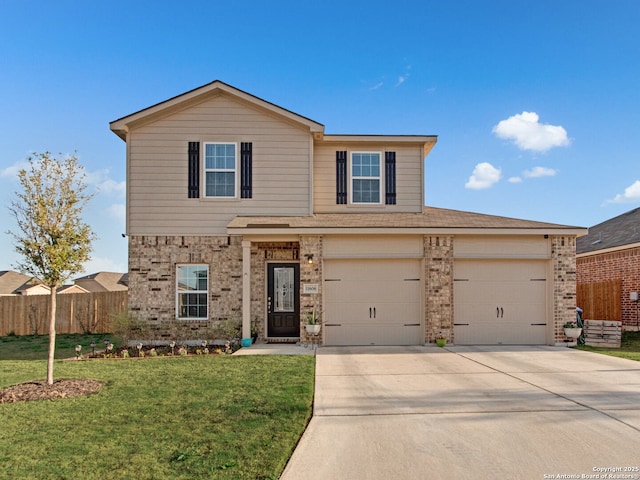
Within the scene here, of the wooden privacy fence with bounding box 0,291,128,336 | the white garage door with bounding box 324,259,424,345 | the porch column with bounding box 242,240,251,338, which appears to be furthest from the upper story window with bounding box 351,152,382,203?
the wooden privacy fence with bounding box 0,291,128,336

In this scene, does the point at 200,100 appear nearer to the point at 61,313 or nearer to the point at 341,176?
the point at 341,176

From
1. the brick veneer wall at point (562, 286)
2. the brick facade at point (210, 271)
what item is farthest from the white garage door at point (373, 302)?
the brick veneer wall at point (562, 286)

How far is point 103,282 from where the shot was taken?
1534 inches

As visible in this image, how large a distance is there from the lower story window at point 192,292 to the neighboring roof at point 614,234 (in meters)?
14.0

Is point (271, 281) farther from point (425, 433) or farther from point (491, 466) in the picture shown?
point (491, 466)

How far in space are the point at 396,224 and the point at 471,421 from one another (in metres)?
6.80

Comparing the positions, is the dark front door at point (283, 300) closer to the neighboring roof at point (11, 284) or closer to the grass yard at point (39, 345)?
the grass yard at point (39, 345)

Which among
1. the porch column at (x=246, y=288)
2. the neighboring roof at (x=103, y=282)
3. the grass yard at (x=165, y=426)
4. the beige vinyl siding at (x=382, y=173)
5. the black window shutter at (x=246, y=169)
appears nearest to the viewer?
the grass yard at (x=165, y=426)

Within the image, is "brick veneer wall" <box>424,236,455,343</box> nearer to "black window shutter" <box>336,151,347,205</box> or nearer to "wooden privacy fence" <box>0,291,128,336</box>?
"black window shutter" <box>336,151,347,205</box>

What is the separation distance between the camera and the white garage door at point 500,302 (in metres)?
11.8

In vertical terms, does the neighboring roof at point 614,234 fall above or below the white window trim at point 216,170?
below

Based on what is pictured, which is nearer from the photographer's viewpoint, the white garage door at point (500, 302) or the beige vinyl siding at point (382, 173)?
the white garage door at point (500, 302)

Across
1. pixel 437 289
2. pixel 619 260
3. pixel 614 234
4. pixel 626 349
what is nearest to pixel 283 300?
pixel 437 289

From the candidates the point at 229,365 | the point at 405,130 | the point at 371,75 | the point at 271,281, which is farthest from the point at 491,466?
the point at 371,75
